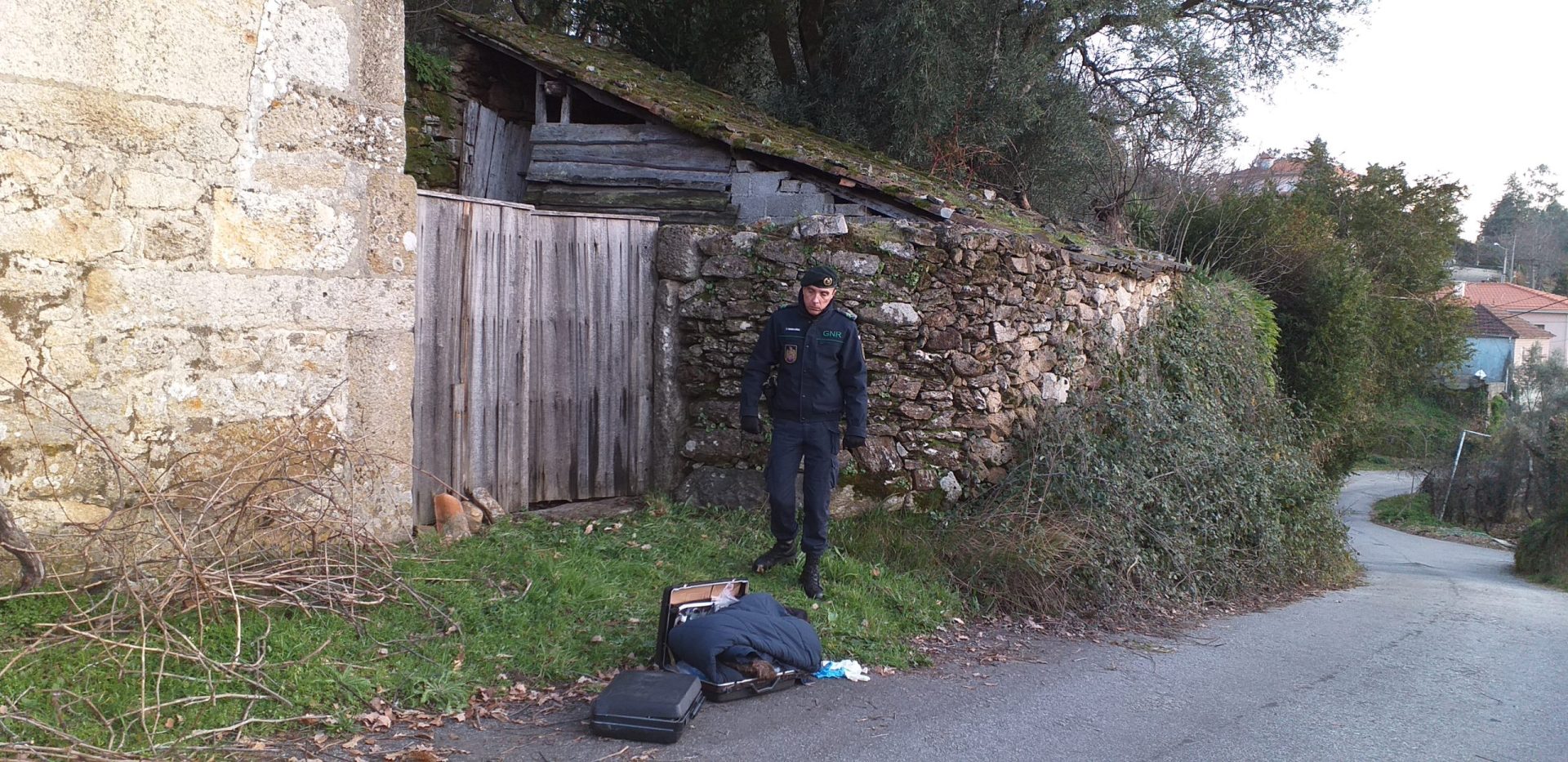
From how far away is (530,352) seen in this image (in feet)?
21.7

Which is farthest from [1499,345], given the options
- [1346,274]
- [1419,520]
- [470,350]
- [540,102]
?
[470,350]

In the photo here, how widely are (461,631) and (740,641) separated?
1309mm

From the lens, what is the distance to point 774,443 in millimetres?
6059

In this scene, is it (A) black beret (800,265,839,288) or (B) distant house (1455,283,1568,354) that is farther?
(B) distant house (1455,283,1568,354)

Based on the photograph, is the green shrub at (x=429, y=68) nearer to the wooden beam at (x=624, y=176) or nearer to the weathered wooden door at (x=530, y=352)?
the wooden beam at (x=624, y=176)

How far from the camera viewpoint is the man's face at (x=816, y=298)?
6.01 meters

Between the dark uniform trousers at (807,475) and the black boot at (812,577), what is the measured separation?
40mm

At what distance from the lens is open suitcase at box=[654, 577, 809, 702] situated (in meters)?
4.38

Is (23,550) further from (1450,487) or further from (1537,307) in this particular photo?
(1537,307)

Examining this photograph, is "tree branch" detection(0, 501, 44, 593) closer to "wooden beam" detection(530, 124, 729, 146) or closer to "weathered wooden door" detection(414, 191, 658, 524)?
"weathered wooden door" detection(414, 191, 658, 524)

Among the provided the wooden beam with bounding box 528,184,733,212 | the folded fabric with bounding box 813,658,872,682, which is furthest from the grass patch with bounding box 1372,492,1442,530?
the folded fabric with bounding box 813,658,872,682

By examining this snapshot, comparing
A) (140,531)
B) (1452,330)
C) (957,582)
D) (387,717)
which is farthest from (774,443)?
(1452,330)

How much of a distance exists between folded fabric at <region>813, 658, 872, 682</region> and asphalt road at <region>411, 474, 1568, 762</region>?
0.05 m

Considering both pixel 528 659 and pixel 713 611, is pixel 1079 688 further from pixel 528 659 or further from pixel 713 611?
pixel 528 659
